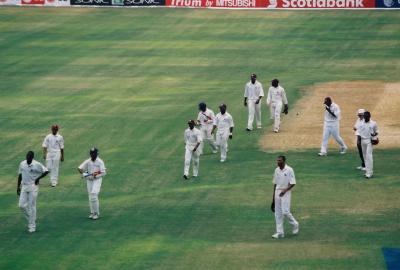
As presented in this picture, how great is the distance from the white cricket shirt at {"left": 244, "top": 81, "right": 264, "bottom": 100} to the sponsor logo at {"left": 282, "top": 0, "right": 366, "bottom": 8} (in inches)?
1193

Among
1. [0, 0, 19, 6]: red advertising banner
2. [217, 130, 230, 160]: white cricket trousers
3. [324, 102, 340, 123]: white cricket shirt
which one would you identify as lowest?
[217, 130, 230, 160]: white cricket trousers

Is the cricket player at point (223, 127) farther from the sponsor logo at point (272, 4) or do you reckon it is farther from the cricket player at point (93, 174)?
the sponsor logo at point (272, 4)

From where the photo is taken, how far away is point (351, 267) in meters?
26.8

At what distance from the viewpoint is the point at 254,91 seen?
42250 mm

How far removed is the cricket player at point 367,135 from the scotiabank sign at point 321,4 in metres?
37.5

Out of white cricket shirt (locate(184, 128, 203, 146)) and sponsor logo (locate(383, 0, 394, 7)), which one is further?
sponsor logo (locate(383, 0, 394, 7))

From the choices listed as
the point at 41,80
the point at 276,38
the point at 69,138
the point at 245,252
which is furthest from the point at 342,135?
the point at 276,38

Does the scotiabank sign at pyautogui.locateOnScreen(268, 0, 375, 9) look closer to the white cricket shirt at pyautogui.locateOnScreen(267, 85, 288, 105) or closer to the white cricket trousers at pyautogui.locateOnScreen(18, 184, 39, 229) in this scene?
the white cricket shirt at pyautogui.locateOnScreen(267, 85, 288, 105)

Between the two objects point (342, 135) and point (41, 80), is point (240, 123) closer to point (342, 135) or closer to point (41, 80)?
point (342, 135)

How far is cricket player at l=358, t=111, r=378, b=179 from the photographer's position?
113 ft

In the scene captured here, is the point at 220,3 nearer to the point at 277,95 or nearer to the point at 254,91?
the point at 254,91

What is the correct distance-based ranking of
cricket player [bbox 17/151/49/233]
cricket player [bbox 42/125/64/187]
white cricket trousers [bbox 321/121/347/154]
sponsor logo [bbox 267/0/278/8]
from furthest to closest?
sponsor logo [bbox 267/0/278/8]
white cricket trousers [bbox 321/121/347/154]
cricket player [bbox 42/125/64/187]
cricket player [bbox 17/151/49/233]

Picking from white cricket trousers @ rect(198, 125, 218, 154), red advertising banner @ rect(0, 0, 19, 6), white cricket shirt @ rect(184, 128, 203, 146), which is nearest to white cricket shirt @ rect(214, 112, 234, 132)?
white cricket trousers @ rect(198, 125, 218, 154)

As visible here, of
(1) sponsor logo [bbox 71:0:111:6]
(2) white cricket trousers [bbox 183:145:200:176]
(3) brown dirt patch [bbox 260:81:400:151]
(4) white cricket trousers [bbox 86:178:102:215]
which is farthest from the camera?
(1) sponsor logo [bbox 71:0:111:6]
